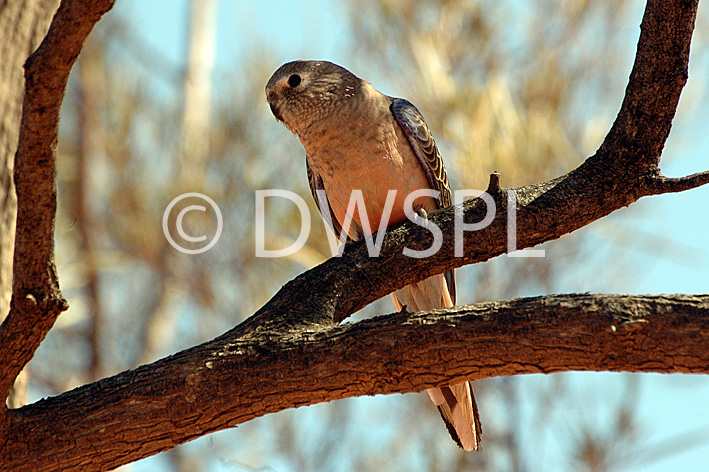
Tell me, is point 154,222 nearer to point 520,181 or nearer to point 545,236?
point 520,181

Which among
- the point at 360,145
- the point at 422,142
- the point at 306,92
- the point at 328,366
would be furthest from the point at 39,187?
the point at 422,142

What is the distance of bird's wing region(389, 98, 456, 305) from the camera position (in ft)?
14.1

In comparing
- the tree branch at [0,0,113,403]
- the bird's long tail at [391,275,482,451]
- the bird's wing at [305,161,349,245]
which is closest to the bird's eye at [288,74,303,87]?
the bird's wing at [305,161,349,245]

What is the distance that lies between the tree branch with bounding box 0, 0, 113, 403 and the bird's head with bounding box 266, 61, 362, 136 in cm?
214

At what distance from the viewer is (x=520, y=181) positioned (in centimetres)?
551

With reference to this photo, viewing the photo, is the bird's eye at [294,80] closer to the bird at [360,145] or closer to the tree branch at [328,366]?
the bird at [360,145]

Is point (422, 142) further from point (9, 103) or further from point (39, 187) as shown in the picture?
point (39, 187)

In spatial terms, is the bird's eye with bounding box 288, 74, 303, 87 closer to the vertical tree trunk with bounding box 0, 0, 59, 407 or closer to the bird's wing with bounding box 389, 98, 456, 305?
the bird's wing with bounding box 389, 98, 456, 305

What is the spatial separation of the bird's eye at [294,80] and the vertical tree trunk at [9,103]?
54.6 inches

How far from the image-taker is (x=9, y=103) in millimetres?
3672

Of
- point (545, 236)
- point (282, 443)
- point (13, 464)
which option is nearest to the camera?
point (13, 464)

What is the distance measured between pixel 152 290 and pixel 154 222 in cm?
86

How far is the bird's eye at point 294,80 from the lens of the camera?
4309 millimetres

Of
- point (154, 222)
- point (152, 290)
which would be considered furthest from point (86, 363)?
point (154, 222)
